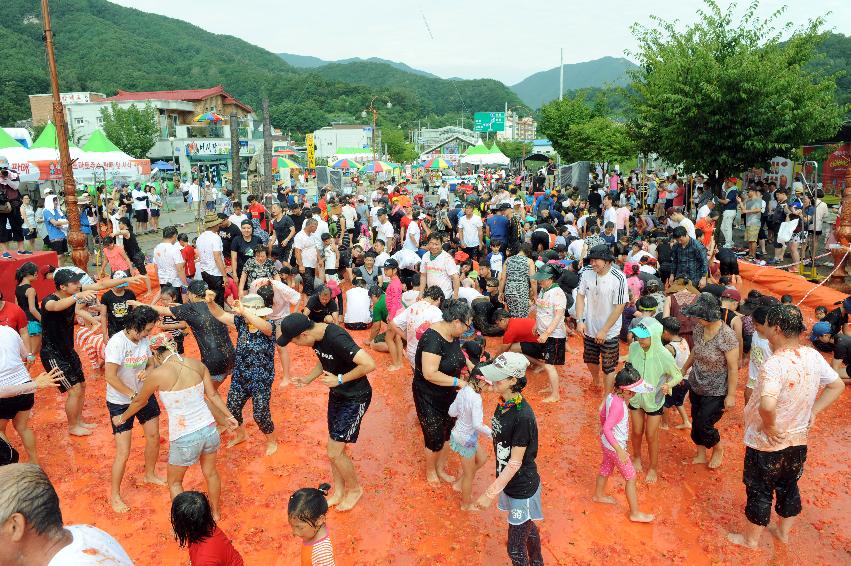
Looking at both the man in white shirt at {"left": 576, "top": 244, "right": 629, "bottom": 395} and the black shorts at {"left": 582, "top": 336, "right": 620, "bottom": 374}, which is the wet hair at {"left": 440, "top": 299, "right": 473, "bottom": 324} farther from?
the black shorts at {"left": 582, "top": 336, "right": 620, "bottom": 374}

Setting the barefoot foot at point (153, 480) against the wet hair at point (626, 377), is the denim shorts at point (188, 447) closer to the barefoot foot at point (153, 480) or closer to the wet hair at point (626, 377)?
the barefoot foot at point (153, 480)

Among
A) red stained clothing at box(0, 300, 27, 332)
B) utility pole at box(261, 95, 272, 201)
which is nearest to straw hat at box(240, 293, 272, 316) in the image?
red stained clothing at box(0, 300, 27, 332)

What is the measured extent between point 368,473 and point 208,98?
196 ft

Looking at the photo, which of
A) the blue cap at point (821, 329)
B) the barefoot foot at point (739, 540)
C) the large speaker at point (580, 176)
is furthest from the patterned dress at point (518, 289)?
the large speaker at point (580, 176)

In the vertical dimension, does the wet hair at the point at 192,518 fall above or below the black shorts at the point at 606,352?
above

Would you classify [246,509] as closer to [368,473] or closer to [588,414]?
[368,473]

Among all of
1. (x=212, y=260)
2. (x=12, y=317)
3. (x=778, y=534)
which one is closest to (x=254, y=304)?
(x=12, y=317)

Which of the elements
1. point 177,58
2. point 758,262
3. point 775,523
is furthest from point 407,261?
point 177,58

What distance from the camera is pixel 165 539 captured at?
459cm

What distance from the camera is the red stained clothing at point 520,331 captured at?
6.91 metres

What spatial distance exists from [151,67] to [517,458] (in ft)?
356

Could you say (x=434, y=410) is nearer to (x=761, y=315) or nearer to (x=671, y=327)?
(x=671, y=327)

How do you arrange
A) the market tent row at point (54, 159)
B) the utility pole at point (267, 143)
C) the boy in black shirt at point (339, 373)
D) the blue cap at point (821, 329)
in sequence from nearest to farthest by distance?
the boy in black shirt at point (339, 373), the blue cap at point (821, 329), the market tent row at point (54, 159), the utility pole at point (267, 143)

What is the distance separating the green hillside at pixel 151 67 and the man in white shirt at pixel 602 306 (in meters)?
75.1
